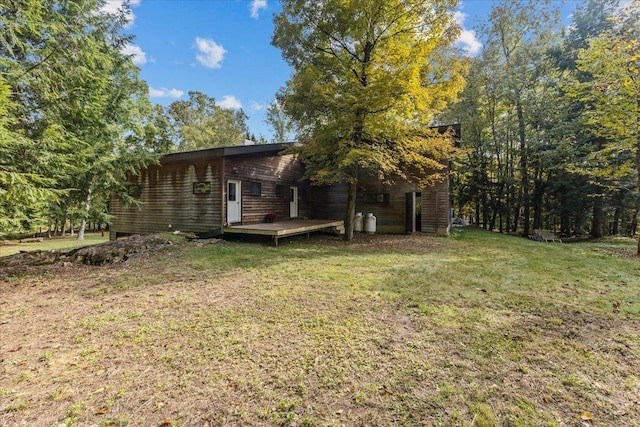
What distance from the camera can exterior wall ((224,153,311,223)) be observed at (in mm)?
10234

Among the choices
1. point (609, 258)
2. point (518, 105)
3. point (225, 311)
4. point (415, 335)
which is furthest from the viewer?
point (518, 105)

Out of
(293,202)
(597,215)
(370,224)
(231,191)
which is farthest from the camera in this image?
(597,215)

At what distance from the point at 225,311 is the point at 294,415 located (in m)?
2.13

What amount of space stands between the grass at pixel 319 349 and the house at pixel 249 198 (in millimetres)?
4698

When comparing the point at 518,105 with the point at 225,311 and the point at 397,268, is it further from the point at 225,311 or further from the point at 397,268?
the point at 225,311

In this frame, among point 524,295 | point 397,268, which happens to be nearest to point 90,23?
point 397,268

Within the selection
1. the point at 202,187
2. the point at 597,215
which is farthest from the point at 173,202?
the point at 597,215

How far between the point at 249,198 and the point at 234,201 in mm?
696

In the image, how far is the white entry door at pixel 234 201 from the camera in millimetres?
9906

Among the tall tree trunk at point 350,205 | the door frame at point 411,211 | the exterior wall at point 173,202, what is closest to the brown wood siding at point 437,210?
the door frame at point 411,211

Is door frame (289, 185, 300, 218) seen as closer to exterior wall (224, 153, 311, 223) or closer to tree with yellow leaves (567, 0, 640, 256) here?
exterior wall (224, 153, 311, 223)

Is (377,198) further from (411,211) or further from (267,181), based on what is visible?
(267,181)

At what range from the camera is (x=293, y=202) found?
13.3m

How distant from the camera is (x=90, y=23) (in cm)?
977
